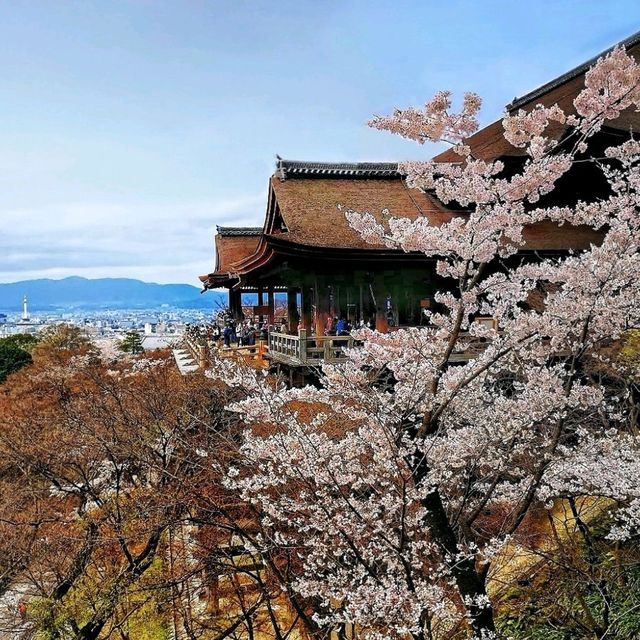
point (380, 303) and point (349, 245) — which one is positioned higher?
point (349, 245)

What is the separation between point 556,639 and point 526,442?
318 cm

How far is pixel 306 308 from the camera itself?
44.1 ft

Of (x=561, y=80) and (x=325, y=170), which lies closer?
(x=325, y=170)

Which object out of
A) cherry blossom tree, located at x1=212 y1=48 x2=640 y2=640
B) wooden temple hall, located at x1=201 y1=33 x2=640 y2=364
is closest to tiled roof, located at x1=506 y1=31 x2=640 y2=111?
wooden temple hall, located at x1=201 y1=33 x2=640 y2=364

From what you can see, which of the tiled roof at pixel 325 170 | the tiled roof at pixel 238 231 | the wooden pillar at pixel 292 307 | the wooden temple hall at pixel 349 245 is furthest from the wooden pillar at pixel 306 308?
the tiled roof at pixel 238 231

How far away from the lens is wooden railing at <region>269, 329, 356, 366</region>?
10516mm

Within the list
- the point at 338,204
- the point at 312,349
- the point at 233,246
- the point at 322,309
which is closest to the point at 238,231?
the point at 233,246

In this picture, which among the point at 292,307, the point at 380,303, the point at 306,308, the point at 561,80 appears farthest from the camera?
the point at 561,80

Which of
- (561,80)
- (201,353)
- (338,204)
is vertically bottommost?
(201,353)

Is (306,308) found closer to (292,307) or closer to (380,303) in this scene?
(380,303)

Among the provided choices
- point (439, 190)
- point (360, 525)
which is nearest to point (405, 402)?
point (360, 525)

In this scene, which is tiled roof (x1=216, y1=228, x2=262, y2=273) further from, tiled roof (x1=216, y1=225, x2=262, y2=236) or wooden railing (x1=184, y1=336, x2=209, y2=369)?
wooden railing (x1=184, y1=336, x2=209, y2=369)

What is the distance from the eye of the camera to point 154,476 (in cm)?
1045

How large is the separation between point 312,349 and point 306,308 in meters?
2.90
